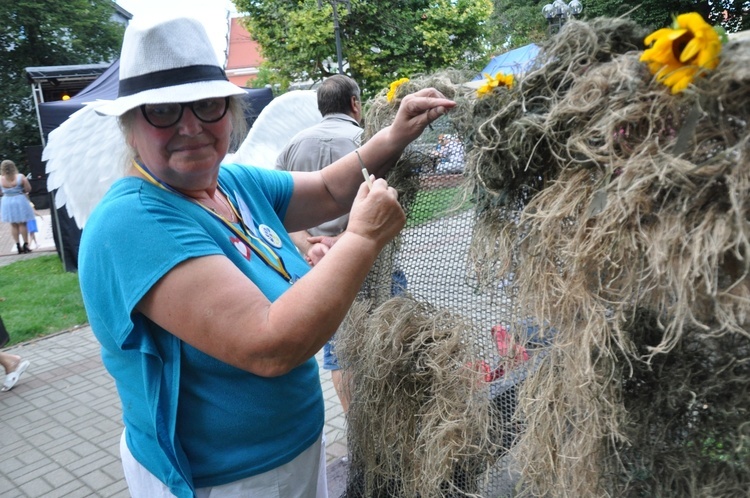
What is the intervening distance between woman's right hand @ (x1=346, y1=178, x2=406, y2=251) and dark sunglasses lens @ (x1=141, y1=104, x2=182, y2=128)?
47 centimetres

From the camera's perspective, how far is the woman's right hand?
1277 millimetres

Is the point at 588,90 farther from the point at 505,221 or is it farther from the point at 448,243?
the point at 448,243

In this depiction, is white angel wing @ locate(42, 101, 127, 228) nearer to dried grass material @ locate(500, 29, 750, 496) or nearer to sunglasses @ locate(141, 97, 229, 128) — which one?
sunglasses @ locate(141, 97, 229, 128)

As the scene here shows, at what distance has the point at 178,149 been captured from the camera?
1.35 m

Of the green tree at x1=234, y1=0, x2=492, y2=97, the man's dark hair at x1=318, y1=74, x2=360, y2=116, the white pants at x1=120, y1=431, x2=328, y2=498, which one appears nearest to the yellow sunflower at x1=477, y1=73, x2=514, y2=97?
the white pants at x1=120, y1=431, x2=328, y2=498

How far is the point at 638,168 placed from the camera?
96 centimetres

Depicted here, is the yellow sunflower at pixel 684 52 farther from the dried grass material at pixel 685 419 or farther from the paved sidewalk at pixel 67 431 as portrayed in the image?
the paved sidewalk at pixel 67 431

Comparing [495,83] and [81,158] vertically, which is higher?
[495,83]

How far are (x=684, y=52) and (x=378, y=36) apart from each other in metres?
14.7

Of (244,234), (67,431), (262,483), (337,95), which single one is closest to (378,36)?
(337,95)

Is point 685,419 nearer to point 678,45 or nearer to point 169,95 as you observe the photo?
point 678,45

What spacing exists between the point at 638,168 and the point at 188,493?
123 cm

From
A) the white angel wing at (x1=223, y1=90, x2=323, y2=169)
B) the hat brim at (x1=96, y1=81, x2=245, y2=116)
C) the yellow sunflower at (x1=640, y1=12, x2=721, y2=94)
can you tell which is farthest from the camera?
the white angel wing at (x1=223, y1=90, x2=323, y2=169)

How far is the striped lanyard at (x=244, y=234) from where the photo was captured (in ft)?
4.46
